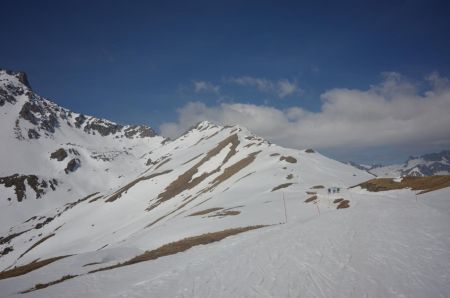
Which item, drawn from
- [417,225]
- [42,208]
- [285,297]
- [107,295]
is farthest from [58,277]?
[42,208]

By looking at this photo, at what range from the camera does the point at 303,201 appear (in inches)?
1781

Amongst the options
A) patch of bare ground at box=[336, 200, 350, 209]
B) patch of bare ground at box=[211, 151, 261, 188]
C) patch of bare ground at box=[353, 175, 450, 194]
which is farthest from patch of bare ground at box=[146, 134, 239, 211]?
patch of bare ground at box=[336, 200, 350, 209]

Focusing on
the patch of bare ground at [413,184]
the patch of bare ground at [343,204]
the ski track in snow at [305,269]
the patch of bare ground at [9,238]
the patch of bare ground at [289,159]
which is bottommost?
the ski track in snow at [305,269]

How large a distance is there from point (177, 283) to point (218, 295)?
8.61ft

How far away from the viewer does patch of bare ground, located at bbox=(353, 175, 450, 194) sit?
4744 cm

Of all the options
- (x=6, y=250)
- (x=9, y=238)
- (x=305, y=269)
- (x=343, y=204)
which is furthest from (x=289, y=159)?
(x=9, y=238)

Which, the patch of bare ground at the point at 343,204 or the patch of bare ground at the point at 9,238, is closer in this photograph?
the patch of bare ground at the point at 343,204

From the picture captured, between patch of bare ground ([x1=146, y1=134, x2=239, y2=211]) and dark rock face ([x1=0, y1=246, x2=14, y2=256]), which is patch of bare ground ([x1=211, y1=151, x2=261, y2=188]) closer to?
patch of bare ground ([x1=146, y1=134, x2=239, y2=211])

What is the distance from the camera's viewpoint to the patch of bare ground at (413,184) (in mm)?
47438

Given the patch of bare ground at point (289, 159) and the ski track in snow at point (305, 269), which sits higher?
the patch of bare ground at point (289, 159)

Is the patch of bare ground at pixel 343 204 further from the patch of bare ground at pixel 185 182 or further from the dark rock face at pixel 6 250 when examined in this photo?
the dark rock face at pixel 6 250

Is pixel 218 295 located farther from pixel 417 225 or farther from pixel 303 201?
pixel 303 201

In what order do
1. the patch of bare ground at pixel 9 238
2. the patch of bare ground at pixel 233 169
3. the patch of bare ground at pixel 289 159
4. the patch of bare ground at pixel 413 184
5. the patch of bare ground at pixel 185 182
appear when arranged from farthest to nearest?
the patch of bare ground at pixel 9 238 → the patch of bare ground at pixel 185 182 → the patch of bare ground at pixel 233 169 → the patch of bare ground at pixel 289 159 → the patch of bare ground at pixel 413 184

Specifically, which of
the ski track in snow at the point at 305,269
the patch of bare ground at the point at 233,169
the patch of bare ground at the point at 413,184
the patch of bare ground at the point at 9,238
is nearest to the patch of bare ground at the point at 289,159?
the patch of bare ground at the point at 233,169
